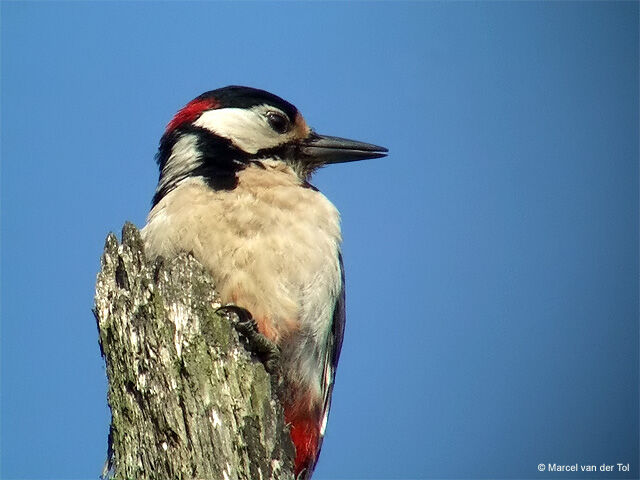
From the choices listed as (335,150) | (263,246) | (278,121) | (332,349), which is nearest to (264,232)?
(263,246)

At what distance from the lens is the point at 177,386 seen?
406cm

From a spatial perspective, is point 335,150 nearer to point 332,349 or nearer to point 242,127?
point 242,127

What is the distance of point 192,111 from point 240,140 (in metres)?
0.42

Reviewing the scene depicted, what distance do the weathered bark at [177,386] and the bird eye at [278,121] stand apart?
1862 millimetres

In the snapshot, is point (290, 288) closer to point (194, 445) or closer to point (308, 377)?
point (308, 377)

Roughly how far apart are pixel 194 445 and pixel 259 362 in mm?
565

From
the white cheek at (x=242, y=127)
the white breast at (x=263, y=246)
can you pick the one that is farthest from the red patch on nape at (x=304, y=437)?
the white cheek at (x=242, y=127)

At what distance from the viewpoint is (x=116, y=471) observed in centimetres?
415

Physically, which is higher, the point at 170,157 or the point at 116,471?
the point at 170,157

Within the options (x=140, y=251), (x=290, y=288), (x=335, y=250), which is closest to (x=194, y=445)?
(x=140, y=251)

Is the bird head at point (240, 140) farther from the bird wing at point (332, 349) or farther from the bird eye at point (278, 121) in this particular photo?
the bird wing at point (332, 349)

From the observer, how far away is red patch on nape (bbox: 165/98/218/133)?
19.8 ft

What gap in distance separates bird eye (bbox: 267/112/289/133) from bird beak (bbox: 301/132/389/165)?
0.17 metres

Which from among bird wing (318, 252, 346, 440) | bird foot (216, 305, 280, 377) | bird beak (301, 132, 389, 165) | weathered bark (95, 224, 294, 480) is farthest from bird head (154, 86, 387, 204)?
weathered bark (95, 224, 294, 480)
